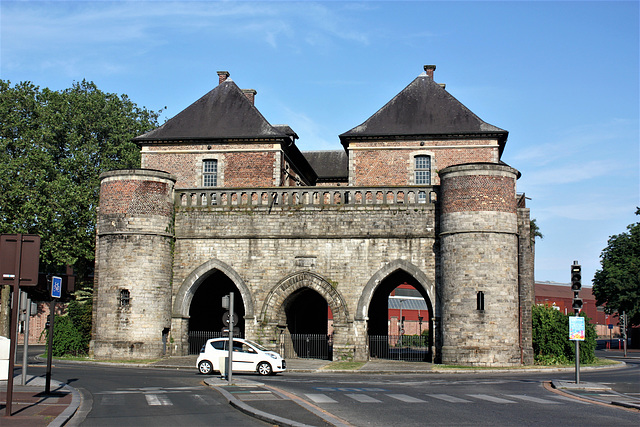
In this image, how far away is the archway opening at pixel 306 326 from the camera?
Result: 3047cm

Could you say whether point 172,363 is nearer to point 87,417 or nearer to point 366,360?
point 366,360

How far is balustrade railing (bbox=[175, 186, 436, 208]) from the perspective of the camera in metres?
29.0

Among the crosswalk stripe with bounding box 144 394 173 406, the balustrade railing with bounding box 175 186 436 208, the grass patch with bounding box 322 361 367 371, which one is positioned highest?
the balustrade railing with bounding box 175 186 436 208

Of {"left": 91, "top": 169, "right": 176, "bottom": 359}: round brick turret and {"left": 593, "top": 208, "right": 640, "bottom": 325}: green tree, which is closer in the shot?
{"left": 91, "top": 169, "right": 176, "bottom": 359}: round brick turret

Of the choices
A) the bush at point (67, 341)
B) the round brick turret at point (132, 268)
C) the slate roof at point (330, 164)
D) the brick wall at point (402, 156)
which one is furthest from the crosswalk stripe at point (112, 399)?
the slate roof at point (330, 164)

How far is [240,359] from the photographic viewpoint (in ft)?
73.5

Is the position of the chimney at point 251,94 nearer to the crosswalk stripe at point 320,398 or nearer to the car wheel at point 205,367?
the car wheel at point 205,367

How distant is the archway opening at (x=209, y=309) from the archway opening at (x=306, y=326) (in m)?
2.44

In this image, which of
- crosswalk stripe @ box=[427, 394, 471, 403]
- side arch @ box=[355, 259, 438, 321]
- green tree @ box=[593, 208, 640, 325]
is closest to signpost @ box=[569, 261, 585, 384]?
crosswalk stripe @ box=[427, 394, 471, 403]

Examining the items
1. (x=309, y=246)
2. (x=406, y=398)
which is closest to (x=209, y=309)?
(x=309, y=246)

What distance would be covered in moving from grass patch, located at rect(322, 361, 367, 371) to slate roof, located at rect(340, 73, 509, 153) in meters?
11.7

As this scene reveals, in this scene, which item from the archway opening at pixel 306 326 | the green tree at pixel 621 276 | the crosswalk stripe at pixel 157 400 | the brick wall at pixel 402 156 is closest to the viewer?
the crosswalk stripe at pixel 157 400

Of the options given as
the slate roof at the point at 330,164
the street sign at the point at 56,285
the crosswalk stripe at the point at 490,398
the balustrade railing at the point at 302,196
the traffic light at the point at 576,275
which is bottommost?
the crosswalk stripe at the point at 490,398

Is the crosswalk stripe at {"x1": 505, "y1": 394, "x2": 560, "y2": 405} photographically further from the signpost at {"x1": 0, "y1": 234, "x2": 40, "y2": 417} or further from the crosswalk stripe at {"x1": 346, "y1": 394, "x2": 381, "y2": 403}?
the signpost at {"x1": 0, "y1": 234, "x2": 40, "y2": 417}
